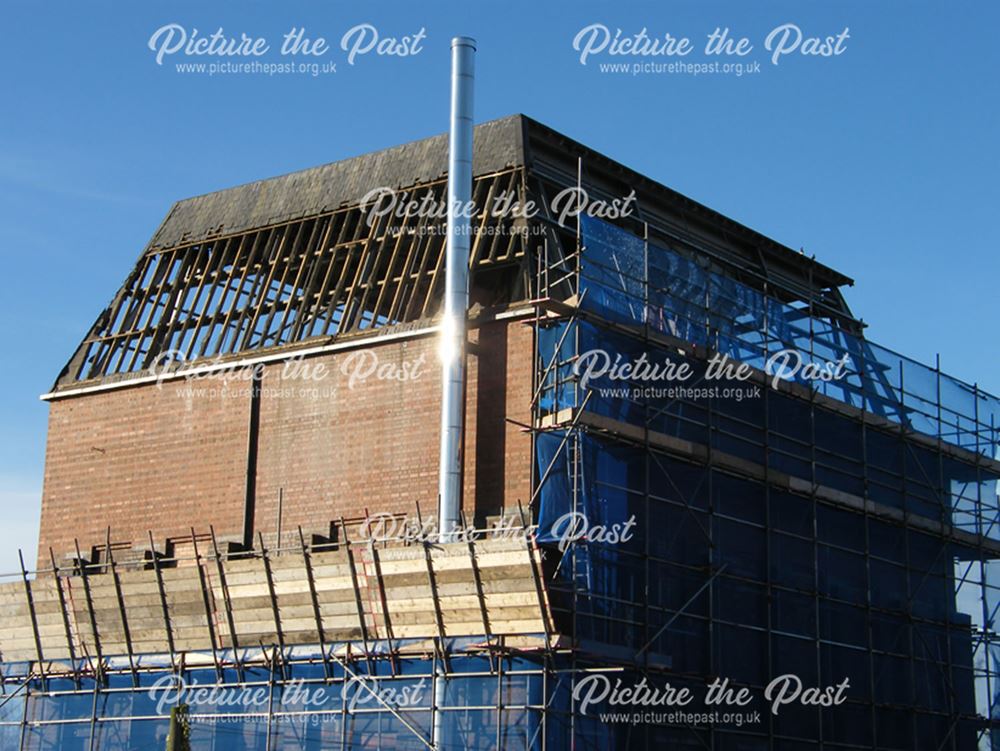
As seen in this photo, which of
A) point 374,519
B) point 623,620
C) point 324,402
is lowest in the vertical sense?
point 623,620

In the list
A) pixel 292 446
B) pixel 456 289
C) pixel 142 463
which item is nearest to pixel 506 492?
pixel 456 289

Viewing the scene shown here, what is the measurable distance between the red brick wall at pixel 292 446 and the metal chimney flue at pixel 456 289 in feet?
2.30

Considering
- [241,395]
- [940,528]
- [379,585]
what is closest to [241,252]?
[241,395]

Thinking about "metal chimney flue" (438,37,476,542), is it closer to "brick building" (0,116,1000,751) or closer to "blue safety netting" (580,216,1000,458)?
"brick building" (0,116,1000,751)

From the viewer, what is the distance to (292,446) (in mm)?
34031

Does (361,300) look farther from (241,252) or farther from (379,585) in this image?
(379,585)

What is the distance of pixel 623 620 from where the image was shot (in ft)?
96.0

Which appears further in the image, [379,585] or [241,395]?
[241,395]

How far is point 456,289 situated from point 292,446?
5.71m

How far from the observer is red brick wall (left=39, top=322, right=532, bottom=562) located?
30.9m

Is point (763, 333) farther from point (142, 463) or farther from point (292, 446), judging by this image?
point (142, 463)

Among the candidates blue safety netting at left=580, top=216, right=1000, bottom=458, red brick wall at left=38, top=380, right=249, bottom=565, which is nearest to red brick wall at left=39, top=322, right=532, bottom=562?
red brick wall at left=38, top=380, right=249, bottom=565

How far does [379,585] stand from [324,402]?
5.53 metres

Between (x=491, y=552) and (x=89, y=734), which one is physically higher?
(x=491, y=552)
